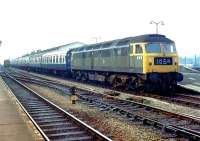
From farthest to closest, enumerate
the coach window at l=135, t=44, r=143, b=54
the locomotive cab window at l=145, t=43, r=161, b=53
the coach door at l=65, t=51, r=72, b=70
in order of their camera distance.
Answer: the coach door at l=65, t=51, r=72, b=70
the coach window at l=135, t=44, r=143, b=54
the locomotive cab window at l=145, t=43, r=161, b=53

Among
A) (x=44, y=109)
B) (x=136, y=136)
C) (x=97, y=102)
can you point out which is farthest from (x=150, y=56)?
(x=136, y=136)

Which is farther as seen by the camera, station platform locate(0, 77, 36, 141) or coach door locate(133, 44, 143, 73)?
coach door locate(133, 44, 143, 73)

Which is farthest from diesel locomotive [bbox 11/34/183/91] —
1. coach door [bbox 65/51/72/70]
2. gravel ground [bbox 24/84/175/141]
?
coach door [bbox 65/51/72/70]

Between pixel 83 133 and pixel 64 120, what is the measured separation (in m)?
2.86

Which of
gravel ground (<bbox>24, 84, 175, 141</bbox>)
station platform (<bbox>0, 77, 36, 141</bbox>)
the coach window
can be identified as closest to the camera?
station platform (<bbox>0, 77, 36, 141</bbox>)

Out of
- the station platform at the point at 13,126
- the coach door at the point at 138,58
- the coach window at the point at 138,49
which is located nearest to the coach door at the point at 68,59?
the coach door at the point at 138,58

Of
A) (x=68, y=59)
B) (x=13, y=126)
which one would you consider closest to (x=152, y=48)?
(x=13, y=126)

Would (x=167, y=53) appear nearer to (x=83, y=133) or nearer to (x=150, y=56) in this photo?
(x=150, y=56)

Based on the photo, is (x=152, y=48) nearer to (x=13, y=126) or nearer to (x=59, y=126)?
(x=59, y=126)

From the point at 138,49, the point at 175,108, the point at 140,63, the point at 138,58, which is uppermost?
the point at 138,49

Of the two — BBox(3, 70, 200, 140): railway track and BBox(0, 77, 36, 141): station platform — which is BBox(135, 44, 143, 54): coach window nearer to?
BBox(3, 70, 200, 140): railway track

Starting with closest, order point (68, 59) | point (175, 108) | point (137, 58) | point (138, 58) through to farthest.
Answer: point (175, 108)
point (138, 58)
point (137, 58)
point (68, 59)

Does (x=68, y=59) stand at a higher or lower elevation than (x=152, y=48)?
lower

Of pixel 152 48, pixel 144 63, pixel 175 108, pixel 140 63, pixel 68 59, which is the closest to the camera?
pixel 175 108
